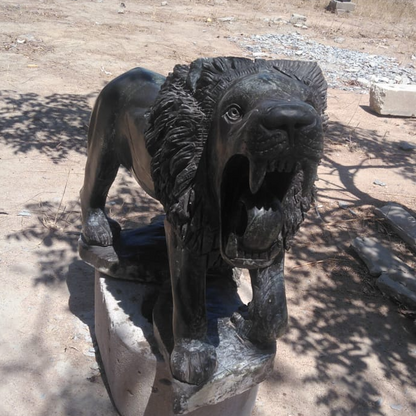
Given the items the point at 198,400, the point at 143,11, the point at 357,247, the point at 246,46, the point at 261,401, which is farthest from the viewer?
the point at 143,11

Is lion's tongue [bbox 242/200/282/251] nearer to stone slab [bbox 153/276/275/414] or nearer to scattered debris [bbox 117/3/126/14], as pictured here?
stone slab [bbox 153/276/275/414]

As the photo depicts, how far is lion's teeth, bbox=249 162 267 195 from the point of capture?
4.60 feet

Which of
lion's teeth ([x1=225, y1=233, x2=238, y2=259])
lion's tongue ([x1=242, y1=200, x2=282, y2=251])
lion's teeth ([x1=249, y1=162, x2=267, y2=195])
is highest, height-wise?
lion's teeth ([x1=249, y1=162, x2=267, y2=195])

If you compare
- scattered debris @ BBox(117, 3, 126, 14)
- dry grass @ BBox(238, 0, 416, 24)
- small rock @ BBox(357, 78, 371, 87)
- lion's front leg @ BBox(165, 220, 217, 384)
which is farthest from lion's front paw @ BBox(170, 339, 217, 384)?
dry grass @ BBox(238, 0, 416, 24)

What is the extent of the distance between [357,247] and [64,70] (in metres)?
5.85

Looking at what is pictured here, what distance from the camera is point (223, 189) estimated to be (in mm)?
1618

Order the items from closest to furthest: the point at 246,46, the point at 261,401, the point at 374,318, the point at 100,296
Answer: the point at 100,296
the point at 261,401
the point at 374,318
the point at 246,46

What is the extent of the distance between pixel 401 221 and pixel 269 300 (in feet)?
10.4

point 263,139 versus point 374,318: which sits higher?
point 263,139

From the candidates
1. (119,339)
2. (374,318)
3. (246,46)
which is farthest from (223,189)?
(246,46)

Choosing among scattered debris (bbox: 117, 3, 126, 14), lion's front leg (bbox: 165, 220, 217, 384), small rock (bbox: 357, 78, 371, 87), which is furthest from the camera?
scattered debris (bbox: 117, 3, 126, 14)

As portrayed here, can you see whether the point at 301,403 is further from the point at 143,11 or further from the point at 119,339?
the point at 143,11

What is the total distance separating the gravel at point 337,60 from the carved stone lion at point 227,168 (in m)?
7.74

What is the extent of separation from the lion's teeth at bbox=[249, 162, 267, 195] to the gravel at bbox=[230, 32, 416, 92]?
818 cm
